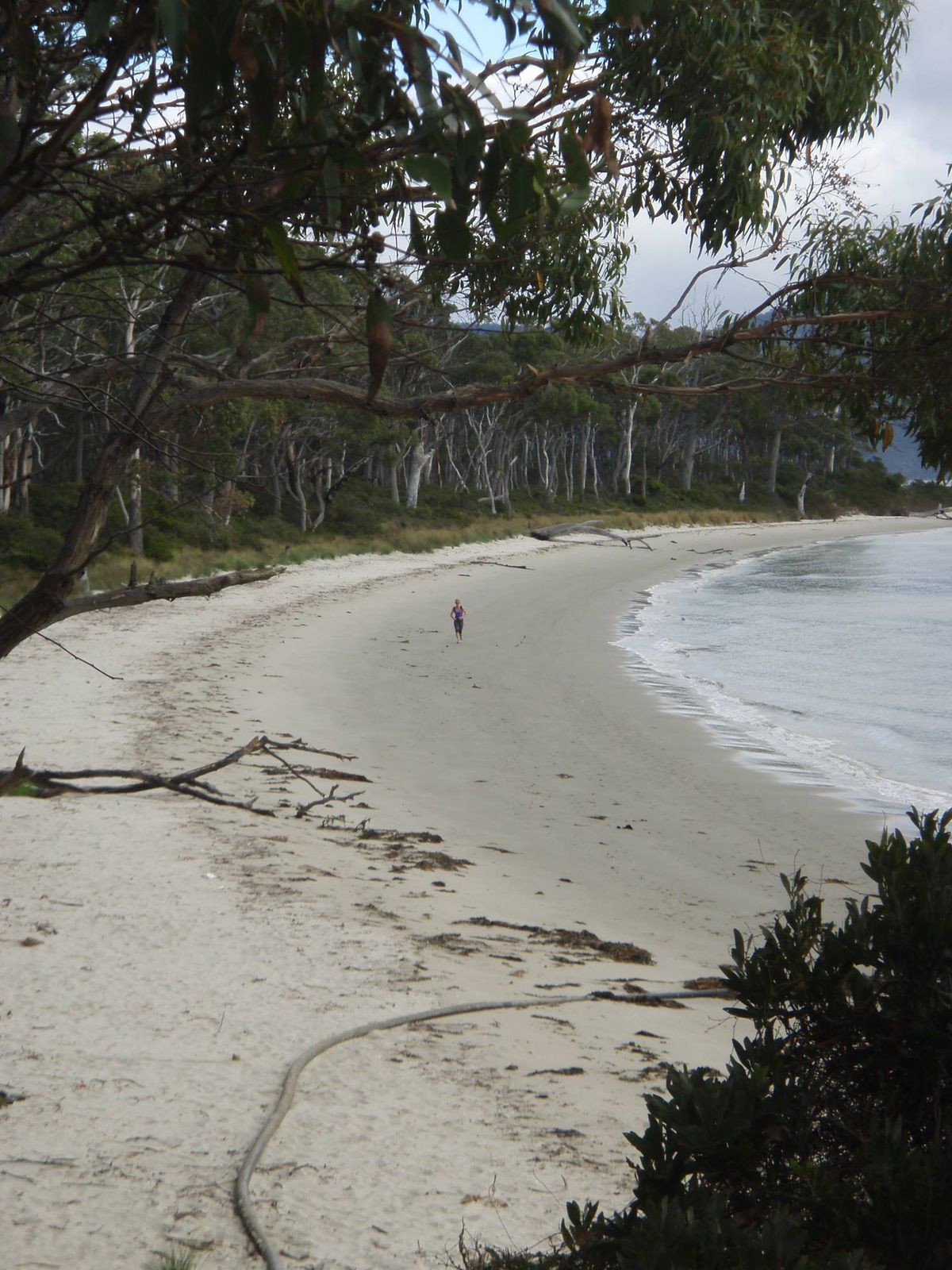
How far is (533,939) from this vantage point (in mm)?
6125

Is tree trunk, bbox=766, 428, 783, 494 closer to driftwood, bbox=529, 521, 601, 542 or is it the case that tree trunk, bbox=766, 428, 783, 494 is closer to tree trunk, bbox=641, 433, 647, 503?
tree trunk, bbox=641, 433, 647, 503

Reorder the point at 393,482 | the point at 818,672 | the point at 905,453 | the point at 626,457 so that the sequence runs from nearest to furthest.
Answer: the point at 818,672 < the point at 393,482 < the point at 626,457 < the point at 905,453

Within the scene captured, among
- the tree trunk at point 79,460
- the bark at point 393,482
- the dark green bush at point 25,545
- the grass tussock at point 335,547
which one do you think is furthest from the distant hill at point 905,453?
the tree trunk at point 79,460

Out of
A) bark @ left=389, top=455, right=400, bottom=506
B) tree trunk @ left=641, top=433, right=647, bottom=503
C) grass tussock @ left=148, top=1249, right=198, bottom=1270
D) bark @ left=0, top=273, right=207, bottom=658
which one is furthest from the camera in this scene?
tree trunk @ left=641, top=433, right=647, bottom=503

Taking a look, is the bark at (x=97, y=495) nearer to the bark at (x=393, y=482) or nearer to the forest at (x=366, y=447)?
the forest at (x=366, y=447)

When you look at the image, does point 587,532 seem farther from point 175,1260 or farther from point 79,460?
point 175,1260

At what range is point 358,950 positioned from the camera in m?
5.43

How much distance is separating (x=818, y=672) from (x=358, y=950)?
1473 cm

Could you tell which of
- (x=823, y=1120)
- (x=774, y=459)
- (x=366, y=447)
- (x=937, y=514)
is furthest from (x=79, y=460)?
(x=937, y=514)

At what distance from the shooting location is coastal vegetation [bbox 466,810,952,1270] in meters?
1.72

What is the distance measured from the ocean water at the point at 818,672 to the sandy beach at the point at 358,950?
1.04 m

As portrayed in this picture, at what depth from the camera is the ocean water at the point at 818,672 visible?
1230cm

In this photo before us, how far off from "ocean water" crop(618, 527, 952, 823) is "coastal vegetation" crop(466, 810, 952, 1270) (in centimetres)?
821

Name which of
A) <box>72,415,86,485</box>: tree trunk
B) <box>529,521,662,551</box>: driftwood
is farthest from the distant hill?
<box>72,415,86,485</box>: tree trunk
